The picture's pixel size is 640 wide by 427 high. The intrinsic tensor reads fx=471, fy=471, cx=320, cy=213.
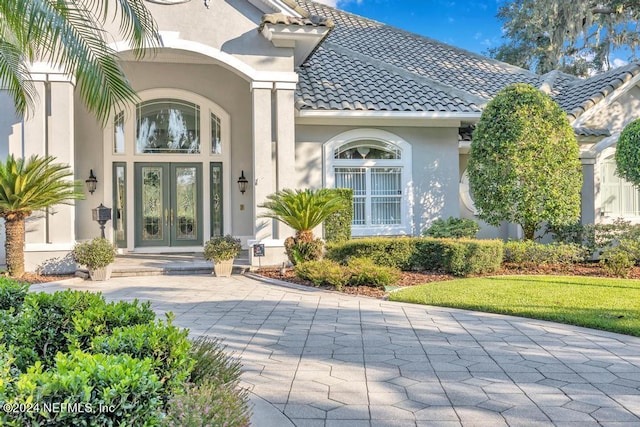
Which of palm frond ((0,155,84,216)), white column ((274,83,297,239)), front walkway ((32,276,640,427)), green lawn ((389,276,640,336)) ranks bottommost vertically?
front walkway ((32,276,640,427))

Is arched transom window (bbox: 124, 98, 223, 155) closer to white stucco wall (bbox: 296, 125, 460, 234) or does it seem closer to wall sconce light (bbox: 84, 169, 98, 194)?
wall sconce light (bbox: 84, 169, 98, 194)

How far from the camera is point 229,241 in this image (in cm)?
1106

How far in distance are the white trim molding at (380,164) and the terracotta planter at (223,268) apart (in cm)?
379

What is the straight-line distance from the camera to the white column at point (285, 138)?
1185 centimetres

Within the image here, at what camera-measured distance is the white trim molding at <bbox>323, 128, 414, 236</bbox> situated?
13.2 m

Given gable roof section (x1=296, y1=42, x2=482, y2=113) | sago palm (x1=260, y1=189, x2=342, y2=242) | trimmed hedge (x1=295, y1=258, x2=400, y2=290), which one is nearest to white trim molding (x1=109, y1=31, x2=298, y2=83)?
gable roof section (x1=296, y1=42, x2=482, y2=113)

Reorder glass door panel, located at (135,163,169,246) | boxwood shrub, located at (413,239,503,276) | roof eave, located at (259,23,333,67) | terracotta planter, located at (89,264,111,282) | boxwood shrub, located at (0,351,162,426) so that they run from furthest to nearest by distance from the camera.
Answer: glass door panel, located at (135,163,169,246) → roof eave, located at (259,23,333,67) → terracotta planter, located at (89,264,111,282) → boxwood shrub, located at (413,239,503,276) → boxwood shrub, located at (0,351,162,426)

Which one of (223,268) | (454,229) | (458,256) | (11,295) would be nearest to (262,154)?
(223,268)

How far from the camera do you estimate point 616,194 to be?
14.1 metres

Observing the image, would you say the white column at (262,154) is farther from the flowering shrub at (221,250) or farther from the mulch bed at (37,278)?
the mulch bed at (37,278)

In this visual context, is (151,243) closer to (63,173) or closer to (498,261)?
(63,173)

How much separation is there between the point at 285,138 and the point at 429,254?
4547 millimetres

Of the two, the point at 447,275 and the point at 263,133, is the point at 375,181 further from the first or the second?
the point at 447,275

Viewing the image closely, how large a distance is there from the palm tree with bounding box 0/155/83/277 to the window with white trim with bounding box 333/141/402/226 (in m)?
6.82
